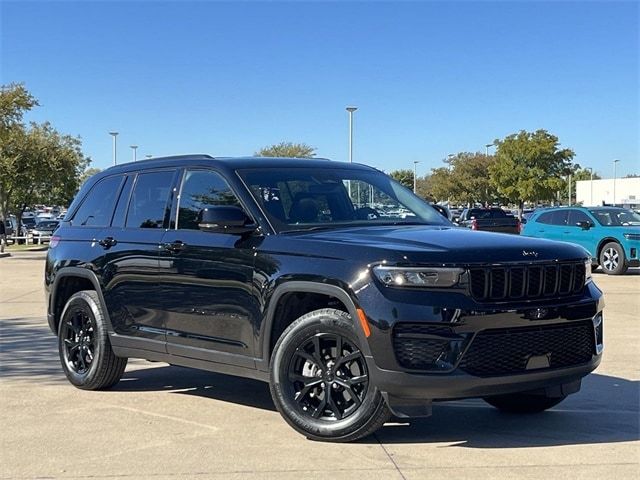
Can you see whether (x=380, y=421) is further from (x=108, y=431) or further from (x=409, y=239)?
(x=108, y=431)

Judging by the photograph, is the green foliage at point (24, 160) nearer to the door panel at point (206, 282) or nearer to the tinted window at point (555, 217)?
the tinted window at point (555, 217)

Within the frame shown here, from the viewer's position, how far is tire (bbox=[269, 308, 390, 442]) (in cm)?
492

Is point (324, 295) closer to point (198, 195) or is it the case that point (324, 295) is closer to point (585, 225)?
point (198, 195)

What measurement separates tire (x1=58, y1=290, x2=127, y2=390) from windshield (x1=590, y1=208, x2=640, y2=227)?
14.9m

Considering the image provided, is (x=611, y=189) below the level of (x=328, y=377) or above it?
above

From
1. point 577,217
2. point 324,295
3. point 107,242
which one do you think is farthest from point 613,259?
point 324,295

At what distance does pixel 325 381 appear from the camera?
5086 mm

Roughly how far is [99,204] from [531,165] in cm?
5799

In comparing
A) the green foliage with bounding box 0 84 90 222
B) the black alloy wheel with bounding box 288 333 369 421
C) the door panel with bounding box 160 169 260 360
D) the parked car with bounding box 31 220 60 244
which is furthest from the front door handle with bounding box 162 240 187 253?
the parked car with bounding box 31 220 60 244

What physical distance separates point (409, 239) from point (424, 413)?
1070mm

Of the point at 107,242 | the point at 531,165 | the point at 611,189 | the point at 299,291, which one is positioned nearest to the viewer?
the point at 299,291

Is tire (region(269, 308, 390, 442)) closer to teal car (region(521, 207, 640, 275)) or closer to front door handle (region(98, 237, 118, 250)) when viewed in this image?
front door handle (region(98, 237, 118, 250))

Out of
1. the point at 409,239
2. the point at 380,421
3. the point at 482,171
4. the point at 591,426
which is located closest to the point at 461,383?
the point at 380,421

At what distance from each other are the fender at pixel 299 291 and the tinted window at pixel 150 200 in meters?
1.50
